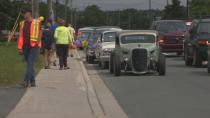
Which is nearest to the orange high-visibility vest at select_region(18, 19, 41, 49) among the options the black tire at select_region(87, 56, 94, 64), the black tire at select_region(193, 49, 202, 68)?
the black tire at select_region(193, 49, 202, 68)

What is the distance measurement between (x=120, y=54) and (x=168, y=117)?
9793 mm

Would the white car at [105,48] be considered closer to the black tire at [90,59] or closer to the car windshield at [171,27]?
the black tire at [90,59]

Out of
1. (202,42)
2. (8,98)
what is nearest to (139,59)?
(202,42)

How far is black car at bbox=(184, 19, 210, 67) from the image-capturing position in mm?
25375

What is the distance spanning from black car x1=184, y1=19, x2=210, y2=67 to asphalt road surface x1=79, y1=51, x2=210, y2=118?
3.54m

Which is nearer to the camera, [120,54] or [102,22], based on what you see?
[120,54]

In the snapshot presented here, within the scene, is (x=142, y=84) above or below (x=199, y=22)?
below

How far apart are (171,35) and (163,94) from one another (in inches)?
769

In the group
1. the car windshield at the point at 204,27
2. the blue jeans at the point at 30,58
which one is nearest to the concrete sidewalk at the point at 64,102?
the blue jeans at the point at 30,58

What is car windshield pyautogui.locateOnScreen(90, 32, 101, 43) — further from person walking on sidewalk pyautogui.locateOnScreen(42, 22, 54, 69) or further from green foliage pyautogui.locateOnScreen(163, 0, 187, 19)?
green foliage pyautogui.locateOnScreen(163, 0, 187, 19)

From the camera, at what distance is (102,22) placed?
110m

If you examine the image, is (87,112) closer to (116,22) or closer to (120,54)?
(120,54)

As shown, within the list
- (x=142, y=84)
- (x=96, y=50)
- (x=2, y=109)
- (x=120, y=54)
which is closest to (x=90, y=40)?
(x=96, y=50)

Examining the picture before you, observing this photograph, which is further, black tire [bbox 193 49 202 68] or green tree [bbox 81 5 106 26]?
green tree [bbox 81 5 106 26]
